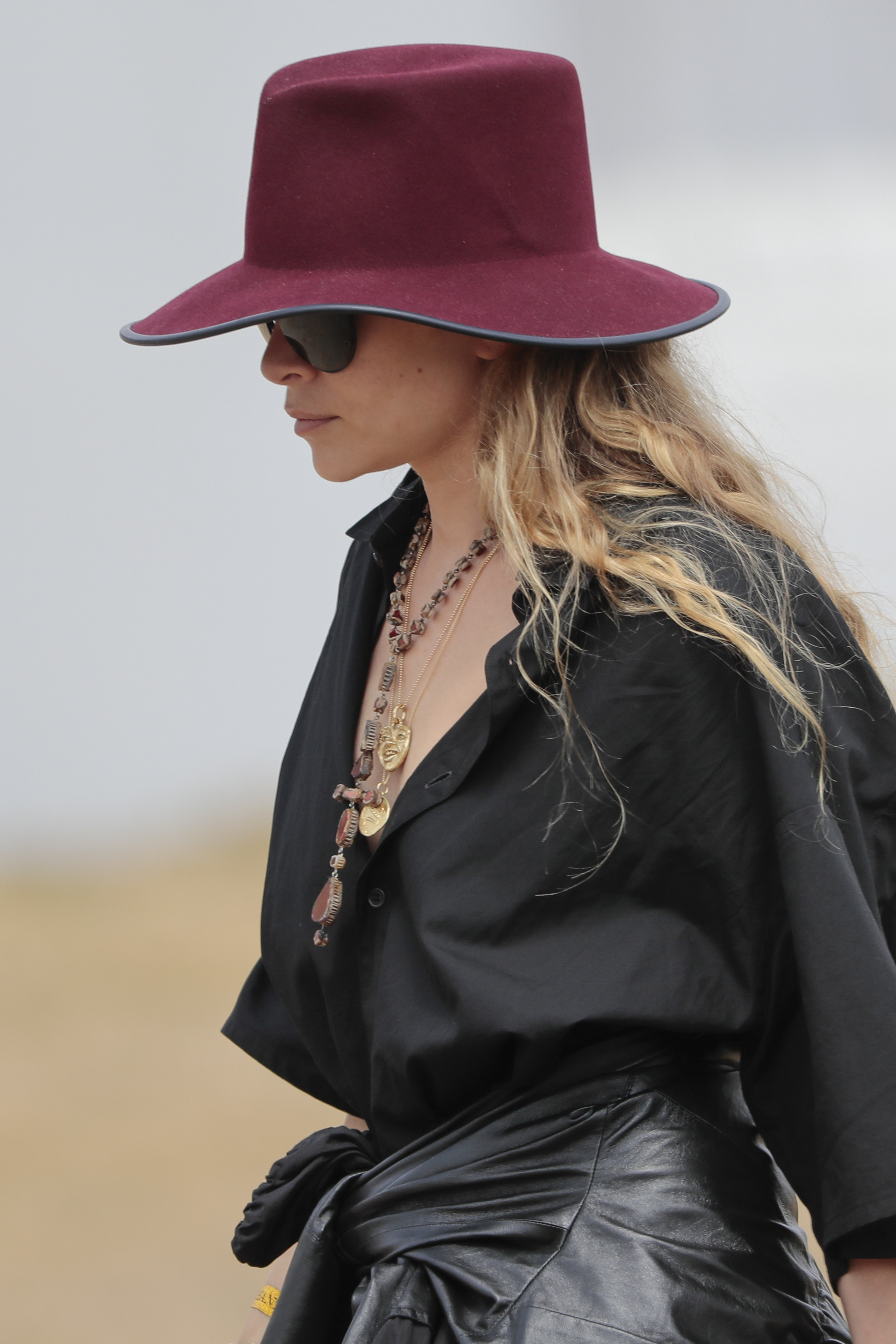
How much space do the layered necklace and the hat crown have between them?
0.90ft

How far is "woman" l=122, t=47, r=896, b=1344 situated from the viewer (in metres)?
0.95

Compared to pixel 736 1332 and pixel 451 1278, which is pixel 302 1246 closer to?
pixel 451 1278

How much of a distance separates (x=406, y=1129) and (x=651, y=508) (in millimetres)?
533

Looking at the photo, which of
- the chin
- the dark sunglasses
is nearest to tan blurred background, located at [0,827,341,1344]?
the chin

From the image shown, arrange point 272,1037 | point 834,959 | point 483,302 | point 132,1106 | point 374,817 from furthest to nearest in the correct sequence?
point 132,1106 → point 272,1037 → point 374,817 → point 483,302 → point 834,959

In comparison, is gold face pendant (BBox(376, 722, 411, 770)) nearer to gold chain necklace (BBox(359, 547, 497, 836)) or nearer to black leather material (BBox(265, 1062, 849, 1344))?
gold chain necklace (BBox(359, 547, 497, 836))

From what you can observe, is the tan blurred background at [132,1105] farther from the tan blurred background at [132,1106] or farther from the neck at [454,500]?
the neck at [454,500]

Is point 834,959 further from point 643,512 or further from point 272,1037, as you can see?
point 272,1037

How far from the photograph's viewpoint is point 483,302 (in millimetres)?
1042

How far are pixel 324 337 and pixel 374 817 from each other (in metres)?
0.40

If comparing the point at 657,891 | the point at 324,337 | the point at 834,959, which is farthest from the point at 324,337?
the point at 834,959

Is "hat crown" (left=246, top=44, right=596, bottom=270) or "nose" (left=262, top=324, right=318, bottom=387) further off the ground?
"hat crown" (left=246, top=44, right=596, bottom=270)

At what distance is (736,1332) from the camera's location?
943mm

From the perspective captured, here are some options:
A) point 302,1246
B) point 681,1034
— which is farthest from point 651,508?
point 302,1246
